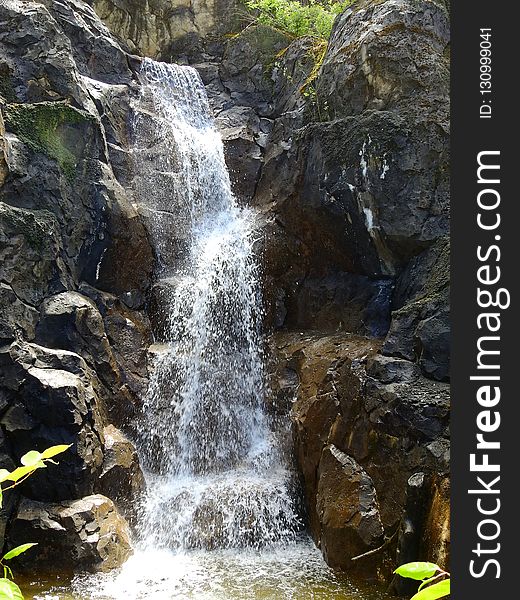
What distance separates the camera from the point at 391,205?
28.4 ft

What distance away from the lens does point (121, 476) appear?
24.5 feet

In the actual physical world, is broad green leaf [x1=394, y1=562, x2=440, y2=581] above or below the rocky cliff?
below

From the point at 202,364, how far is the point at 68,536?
3505mm

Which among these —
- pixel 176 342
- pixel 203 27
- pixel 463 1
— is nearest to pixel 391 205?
pixel 176 342

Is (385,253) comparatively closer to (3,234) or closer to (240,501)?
(240,501)

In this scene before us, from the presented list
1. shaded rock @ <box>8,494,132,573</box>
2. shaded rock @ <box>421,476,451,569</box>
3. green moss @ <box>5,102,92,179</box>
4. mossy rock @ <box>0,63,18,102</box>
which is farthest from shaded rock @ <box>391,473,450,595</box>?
mossy rock @ <box>0,63,18,102</box>

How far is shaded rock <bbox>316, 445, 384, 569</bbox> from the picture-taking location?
6.16 metres

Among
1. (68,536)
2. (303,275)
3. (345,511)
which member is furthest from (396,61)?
(68,536)

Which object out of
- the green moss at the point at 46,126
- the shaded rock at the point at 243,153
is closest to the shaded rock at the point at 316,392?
the shaded rock at the point at 243,153

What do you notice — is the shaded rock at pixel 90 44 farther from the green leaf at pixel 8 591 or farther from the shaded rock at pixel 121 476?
the green leaf at pixel 8 591

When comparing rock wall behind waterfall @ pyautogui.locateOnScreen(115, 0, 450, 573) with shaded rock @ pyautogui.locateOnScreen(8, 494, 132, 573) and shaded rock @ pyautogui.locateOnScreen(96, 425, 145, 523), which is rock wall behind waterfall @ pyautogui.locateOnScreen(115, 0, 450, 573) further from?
shaded rock @ pyautogui.locateOnScreen(8, 494, 132, 573)

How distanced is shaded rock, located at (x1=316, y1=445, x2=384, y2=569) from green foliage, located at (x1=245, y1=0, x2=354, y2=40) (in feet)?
33.3

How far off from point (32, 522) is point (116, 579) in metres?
1.19

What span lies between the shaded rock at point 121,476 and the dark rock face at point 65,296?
19mm
